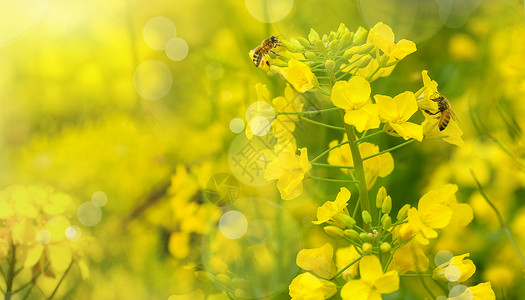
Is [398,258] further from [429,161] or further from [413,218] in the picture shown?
[429,161]

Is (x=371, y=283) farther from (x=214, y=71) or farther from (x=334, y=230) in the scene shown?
(x=214, y=71)

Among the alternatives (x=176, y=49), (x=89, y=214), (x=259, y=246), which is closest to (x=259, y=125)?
(x=259, y=246)

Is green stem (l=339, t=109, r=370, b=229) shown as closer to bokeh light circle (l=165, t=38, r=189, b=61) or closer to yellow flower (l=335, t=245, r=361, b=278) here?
yellow flower (l=335, t=245, r=361, b=278)

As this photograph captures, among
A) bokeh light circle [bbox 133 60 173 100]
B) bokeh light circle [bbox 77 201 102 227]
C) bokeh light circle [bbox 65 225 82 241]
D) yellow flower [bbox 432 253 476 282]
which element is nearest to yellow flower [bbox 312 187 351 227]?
yellow flower [bbox 432 253 476 282]

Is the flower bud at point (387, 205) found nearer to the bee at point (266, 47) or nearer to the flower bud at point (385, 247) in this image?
the flower bud at point (385, 247)

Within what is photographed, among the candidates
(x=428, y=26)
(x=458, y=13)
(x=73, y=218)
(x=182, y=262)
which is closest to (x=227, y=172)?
(x=182, y=262)

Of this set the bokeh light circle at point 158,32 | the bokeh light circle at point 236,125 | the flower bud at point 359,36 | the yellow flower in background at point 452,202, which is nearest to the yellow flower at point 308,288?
the yellow flower in background at point 452,202
